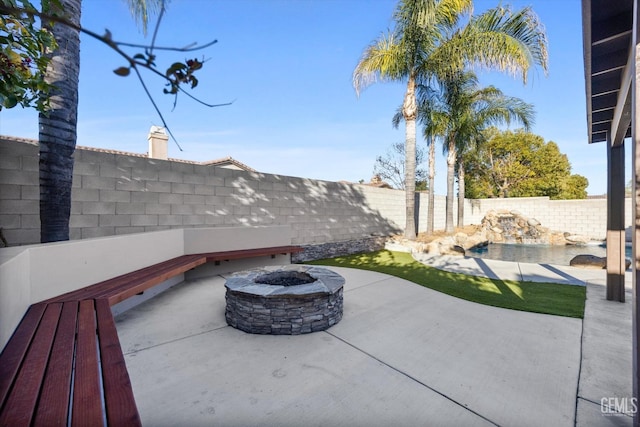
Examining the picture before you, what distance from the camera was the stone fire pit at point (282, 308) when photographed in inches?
135

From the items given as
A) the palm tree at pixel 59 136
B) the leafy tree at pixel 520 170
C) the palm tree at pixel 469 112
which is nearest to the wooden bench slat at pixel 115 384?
the palm tree at pixel 59 136

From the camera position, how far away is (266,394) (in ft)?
7.66

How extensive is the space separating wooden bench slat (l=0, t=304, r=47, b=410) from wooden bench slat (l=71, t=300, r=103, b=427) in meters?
0.28

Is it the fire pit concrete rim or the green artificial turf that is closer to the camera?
the fire pit concrete rim

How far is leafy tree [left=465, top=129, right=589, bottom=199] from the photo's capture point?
74.2 feet

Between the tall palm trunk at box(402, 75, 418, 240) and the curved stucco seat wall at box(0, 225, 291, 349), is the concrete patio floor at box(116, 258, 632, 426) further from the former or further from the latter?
the tall palm trunk at box(402, 75, 418, 240)

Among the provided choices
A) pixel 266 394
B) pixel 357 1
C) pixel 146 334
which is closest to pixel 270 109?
pixel 357 1

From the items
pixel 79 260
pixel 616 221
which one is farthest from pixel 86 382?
pixel 616 221

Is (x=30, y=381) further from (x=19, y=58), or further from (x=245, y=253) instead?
(x=245, y=253)

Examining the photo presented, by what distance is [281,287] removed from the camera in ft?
12.1

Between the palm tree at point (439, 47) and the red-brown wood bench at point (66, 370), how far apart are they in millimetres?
10287

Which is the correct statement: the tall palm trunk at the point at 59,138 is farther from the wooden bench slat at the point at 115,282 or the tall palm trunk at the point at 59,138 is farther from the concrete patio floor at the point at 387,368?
the concrete patio floor at the point at 387,368

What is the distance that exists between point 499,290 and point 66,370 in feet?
20.5

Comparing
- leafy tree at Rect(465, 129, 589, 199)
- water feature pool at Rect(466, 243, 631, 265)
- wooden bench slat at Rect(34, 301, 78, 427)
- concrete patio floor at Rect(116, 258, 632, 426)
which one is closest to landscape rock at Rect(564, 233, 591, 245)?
water feature pool at Rect(466, 243, 631, 265)
